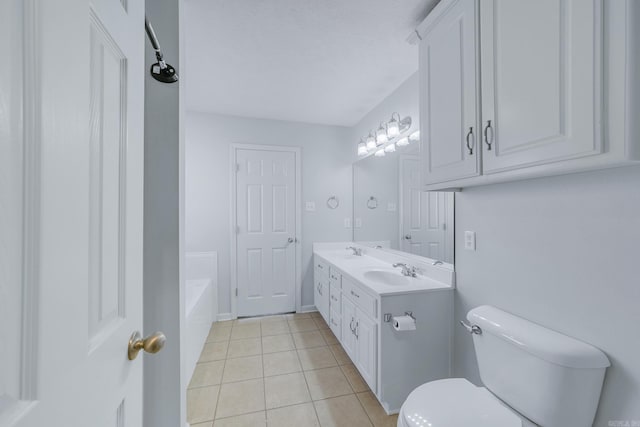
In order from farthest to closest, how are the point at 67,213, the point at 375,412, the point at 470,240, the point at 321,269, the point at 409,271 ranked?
the point at 321,269, the point at 409,271, the point at 375,412, the point at 470,240, the point at 67,213

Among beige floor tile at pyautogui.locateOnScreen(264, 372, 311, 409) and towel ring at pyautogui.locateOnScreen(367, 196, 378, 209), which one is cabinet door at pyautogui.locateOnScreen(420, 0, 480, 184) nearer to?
towel ring at pyautogui.locateOnScreen(367, 196, 378, 209)

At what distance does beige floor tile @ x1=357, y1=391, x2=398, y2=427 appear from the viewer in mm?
1510

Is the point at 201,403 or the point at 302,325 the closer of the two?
the point at 201,403

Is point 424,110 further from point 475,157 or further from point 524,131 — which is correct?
point 524,131

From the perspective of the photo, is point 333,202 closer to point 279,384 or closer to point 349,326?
point 349,326

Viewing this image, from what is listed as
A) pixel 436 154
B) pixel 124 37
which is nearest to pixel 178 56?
pixel 124 37

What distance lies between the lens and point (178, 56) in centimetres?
120

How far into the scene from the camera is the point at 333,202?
10.7 ft

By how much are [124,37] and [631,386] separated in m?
1.84

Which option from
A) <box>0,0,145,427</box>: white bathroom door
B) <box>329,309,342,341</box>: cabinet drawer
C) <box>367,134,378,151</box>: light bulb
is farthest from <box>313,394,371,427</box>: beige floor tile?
<box>367,134,378,151</box>: light bulb

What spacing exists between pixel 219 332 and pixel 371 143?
8.33 ft

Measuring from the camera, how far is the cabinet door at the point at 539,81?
2.49ft

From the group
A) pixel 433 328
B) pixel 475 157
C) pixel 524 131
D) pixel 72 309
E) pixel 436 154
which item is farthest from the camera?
pixel 433 328

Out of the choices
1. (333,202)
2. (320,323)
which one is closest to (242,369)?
(320,323)
